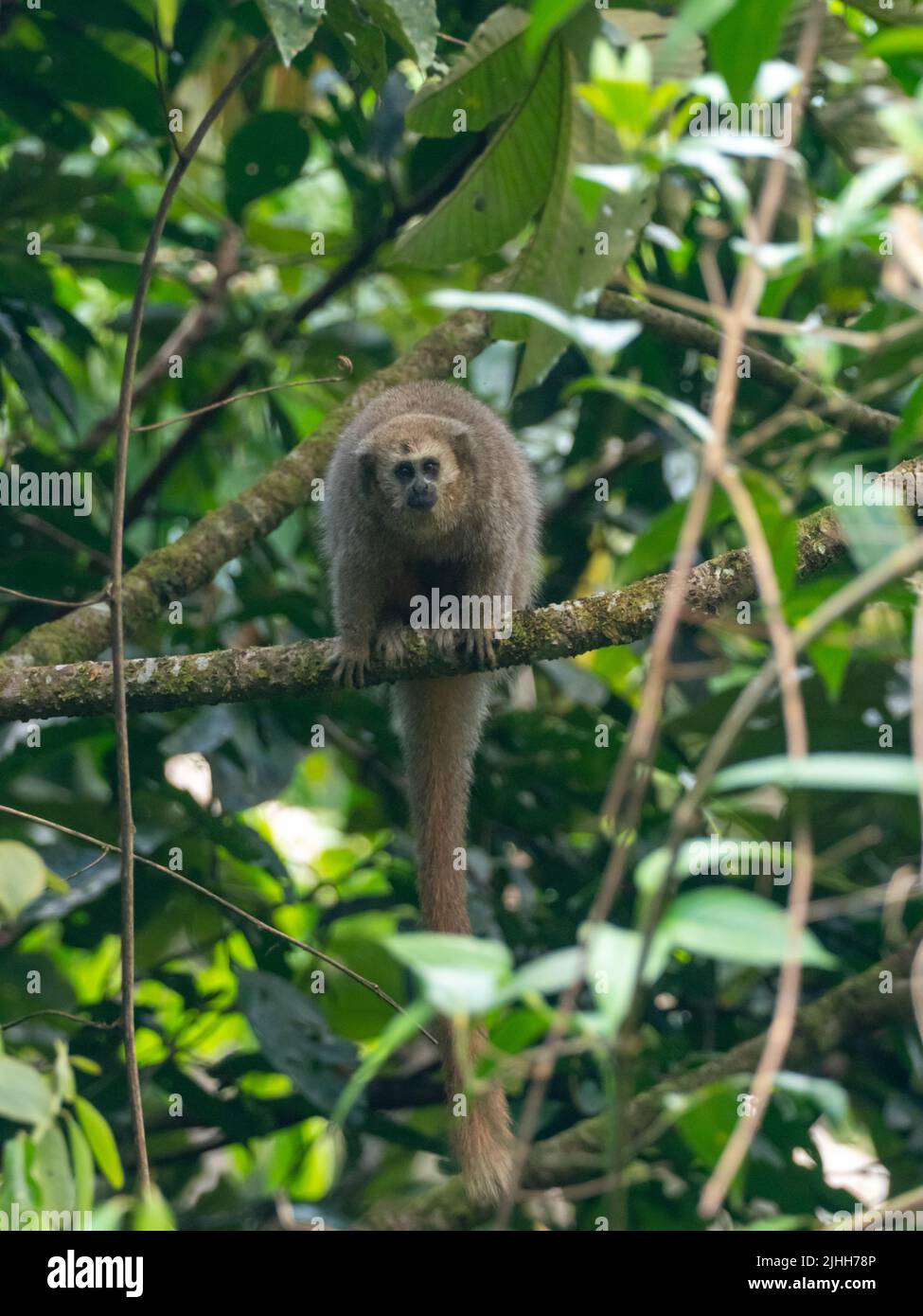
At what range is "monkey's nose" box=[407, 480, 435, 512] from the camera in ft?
A: 14.7

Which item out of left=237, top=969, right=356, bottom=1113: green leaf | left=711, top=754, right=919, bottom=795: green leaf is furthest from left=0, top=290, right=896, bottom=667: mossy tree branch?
left=711, top=754, right=919, bottom=795: green leaf

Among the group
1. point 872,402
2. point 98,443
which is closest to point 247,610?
point 98,443

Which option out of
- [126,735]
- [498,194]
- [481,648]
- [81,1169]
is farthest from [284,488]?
[81,1169]

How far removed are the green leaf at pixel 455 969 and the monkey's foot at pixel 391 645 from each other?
2.61m

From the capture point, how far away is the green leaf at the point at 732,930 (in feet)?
3.85

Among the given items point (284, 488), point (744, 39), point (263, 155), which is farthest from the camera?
point (263, 155)

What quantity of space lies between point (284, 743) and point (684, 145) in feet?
11.1

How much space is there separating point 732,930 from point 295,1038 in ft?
10.0

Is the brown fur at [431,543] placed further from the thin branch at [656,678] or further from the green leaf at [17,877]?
the thin branch at [656,678]

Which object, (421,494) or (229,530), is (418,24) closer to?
(421,494)

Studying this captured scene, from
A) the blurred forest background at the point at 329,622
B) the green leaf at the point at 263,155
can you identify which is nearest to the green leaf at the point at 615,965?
the blurred forest background at the point at 329,622

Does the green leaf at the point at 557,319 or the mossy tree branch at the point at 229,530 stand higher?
the mossy tree branch at the point at 229,530

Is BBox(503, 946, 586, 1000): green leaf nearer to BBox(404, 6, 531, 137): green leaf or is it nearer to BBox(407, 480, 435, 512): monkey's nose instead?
BBox(404, 6, 531, 137): green leaf

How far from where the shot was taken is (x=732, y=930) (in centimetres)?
121
